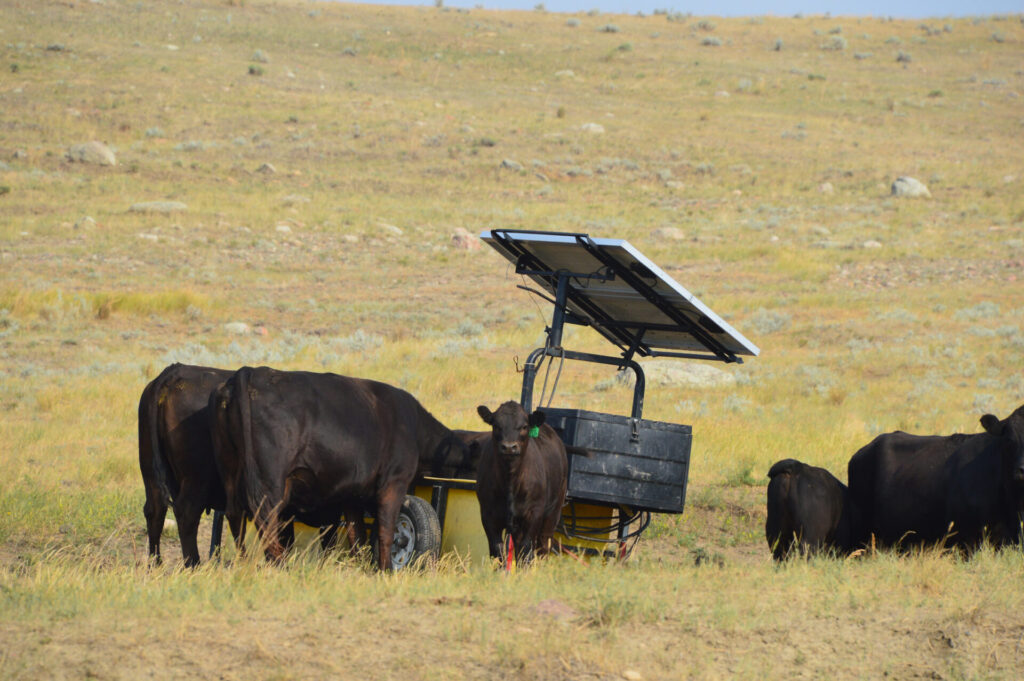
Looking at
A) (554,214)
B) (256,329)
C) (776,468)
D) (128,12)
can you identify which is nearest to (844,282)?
(554,214)

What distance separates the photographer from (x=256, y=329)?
25.8m

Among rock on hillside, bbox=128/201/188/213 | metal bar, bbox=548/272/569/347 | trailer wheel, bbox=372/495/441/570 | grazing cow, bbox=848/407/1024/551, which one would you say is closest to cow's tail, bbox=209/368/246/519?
trailer wheel, bbox=372/495/441/570

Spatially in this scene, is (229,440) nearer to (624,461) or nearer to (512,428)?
(512,428)

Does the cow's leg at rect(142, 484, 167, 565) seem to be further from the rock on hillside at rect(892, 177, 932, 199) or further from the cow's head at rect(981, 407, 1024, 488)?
the rock on hillside at rect(892, 177, 932, 199)

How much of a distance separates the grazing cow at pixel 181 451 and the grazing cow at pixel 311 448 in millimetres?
851

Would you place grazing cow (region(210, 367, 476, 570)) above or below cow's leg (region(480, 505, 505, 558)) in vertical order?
above

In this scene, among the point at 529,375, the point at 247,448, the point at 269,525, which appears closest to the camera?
the point at 269,525

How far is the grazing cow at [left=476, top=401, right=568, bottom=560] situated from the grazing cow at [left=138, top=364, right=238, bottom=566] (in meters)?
2.57

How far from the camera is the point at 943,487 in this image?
10.5 meters

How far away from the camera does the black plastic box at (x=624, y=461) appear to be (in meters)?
10.2

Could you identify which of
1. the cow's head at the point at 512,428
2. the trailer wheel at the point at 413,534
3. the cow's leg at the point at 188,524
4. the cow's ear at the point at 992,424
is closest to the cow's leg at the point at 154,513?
the cow's leg at the point at 188,524

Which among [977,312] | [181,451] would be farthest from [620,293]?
[977,312]

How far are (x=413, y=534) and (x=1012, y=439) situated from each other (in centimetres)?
519

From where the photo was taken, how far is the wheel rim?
32.6 feet
